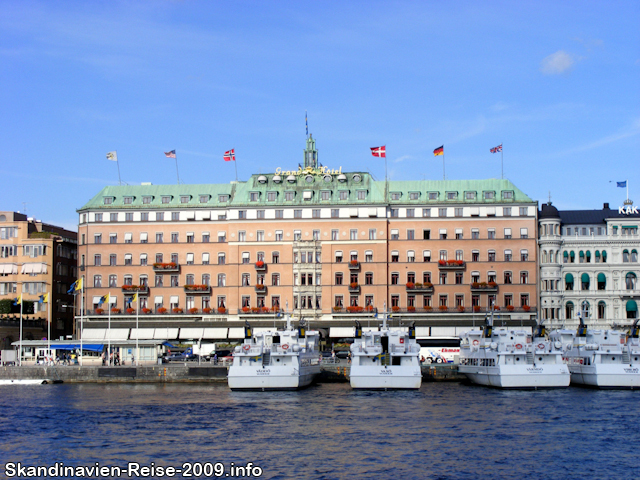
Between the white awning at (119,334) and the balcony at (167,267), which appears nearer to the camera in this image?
the white awning at (119,334)

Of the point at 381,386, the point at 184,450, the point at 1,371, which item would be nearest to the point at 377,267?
the point at 381,386

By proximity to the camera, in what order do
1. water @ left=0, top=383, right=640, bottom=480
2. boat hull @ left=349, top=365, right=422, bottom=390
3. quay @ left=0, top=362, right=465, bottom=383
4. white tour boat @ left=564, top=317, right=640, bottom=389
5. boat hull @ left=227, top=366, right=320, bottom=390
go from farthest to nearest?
quay @ left=0, top=362, right=465, bottom=383, white tour boat @ left=564, top=317, right=640, bottom=389, boat hull @ left=227, top=366, right=320, bottom=390, boat hull @ left=349, top=365, right=422, bottom=390, water @ left=0, top=383, right=640, bottom=480

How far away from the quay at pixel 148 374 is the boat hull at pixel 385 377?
62.0ft

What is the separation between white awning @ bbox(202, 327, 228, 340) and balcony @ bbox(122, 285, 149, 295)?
13074mm

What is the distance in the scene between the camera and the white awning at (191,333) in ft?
466

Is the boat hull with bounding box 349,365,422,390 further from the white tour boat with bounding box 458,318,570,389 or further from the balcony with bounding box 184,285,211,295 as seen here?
the balcony with bounding box 184,285,211,295

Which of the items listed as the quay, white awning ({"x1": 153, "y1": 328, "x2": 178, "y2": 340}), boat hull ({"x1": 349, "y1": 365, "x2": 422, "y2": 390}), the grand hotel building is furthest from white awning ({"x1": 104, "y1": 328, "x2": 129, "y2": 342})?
boat hull ({"x1": 349, "y1": 365, "x2": 422, "y2": 390})

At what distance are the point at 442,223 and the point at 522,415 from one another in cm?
7210

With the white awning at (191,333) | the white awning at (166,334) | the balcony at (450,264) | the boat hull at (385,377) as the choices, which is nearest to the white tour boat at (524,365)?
the boat hull at (385,377)

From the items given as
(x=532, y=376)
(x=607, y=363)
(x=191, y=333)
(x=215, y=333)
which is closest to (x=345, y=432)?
(x=532, y=376)

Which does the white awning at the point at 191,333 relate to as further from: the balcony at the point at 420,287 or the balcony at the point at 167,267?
the balcony at the point at 420,287

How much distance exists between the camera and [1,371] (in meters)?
113

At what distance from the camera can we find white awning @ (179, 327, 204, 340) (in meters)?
142

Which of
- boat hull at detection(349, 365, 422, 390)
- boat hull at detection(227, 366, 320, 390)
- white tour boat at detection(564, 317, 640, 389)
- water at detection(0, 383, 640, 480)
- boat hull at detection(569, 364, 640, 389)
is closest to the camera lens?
water at detection(0, 383, 640, 480)
